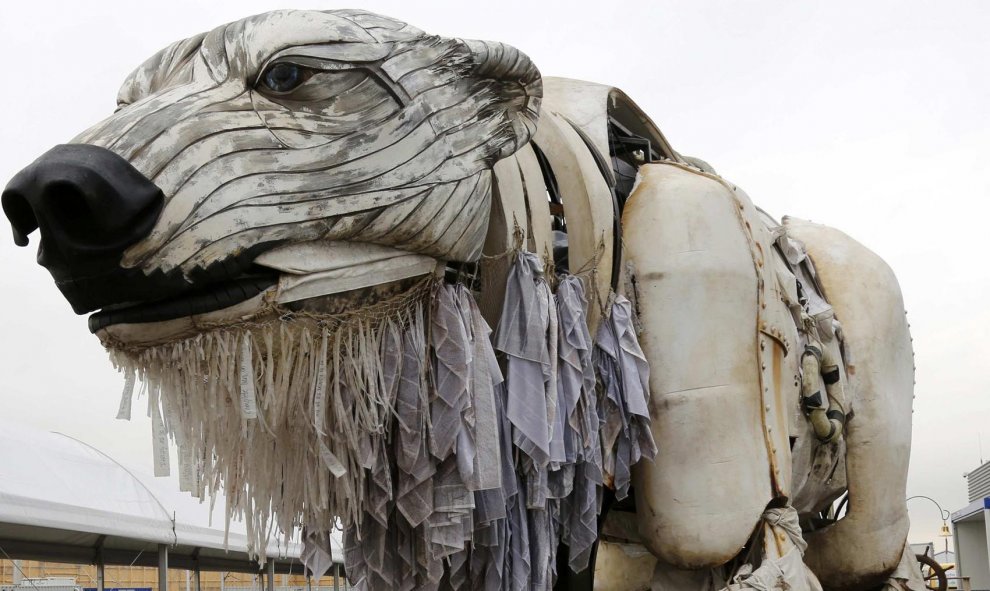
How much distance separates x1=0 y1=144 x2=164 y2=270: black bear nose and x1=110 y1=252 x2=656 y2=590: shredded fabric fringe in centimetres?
30

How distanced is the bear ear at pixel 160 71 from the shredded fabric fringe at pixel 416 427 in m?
0.69

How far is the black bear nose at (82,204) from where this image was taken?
2.27 metres

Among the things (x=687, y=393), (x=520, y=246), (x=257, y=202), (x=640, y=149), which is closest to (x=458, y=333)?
(x=520, y=246)

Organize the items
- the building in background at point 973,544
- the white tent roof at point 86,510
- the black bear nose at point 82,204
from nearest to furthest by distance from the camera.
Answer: the black bear nose at point 82,204, the white tent roof at point 86,510, the building in background at point 973,544

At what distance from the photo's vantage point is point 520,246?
2.99 meters

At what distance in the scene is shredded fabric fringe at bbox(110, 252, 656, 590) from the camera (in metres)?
2.59

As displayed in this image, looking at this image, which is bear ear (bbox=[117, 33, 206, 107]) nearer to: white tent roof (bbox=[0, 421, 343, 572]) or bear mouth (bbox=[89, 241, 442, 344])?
bear mouth (bbox=[89, 241, 442, 344])

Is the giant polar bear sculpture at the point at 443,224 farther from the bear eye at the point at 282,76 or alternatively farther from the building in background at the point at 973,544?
the building in background at the point at 973,544

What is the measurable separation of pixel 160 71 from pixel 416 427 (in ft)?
3.62

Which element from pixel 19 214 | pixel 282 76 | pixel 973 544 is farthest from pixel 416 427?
pixel 973 544

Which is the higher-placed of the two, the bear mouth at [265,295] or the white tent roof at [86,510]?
the bear mouth at [265,295]

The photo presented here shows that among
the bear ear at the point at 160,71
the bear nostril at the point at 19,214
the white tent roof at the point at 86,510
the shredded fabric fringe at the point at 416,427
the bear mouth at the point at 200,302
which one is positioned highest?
the bear ear at the point at 160,71

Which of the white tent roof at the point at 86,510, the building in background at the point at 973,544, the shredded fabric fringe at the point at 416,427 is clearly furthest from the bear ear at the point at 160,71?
the building in background at the point at 973,544

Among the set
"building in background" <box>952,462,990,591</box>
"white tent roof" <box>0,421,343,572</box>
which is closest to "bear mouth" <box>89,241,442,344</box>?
"white tent roof" <box>0,421,343,572</box>
